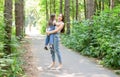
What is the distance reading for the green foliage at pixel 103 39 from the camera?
37.8ft

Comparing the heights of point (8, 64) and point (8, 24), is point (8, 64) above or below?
below

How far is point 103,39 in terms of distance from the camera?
13047 millimetres

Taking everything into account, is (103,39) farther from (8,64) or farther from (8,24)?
(8,64)

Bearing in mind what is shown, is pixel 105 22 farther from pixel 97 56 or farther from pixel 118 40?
pixel 118 40

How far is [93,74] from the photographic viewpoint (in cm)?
1009

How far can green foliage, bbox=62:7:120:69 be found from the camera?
11509mm

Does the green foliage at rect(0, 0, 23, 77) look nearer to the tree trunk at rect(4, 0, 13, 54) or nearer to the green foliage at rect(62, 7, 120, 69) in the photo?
the tree trunk at rect(4, 0, 13, 54)

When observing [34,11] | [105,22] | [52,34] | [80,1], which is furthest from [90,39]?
[34,11]

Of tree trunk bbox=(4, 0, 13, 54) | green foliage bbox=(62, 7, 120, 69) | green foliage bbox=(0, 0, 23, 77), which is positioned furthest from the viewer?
green foliage bbox=(62, 7, 120, 69)

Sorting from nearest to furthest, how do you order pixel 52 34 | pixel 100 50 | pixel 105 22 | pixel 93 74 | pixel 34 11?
pixel 93 74 → pixel 52 34 → pixel 100 50 → pixel 105 22 → pixel 34 11

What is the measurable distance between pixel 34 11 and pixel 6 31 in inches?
3163

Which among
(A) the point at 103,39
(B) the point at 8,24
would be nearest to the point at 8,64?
(B) the point at 8,24

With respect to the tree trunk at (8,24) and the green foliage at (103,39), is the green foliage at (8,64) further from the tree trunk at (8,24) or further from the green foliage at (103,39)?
the green foliage at (103,39)

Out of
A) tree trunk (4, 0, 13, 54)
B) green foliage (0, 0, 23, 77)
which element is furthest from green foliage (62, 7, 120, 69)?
tree trunk (4, 0, 13, 54)
